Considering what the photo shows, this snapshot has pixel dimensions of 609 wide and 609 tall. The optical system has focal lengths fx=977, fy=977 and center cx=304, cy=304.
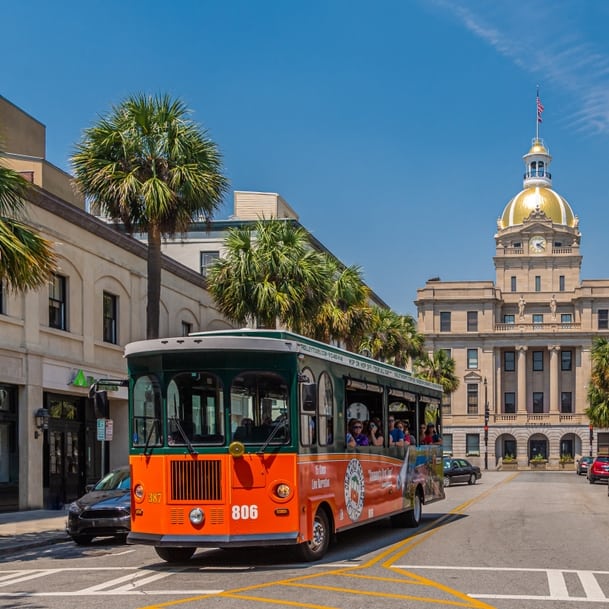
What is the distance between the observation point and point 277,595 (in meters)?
11.0

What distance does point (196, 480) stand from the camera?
13180 mm

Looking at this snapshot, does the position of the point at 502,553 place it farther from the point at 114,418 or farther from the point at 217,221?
the point at 217,221

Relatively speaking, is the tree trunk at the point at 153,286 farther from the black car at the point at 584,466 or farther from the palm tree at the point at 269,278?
the black car at the point at 584,466

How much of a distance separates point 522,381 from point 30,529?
9108 cm

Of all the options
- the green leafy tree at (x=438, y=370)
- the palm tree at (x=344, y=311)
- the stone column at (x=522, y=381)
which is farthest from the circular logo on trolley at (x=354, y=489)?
the stone column at (x=522, y=381)

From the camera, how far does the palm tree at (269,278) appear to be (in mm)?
31438

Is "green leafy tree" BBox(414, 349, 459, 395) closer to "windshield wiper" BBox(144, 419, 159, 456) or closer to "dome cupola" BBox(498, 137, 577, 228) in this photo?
"dome cupola" BBox(498, 137, 577, 228)

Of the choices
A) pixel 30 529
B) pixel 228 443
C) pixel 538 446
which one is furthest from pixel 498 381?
pixel 228 443

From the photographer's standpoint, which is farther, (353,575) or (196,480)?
(196,480)

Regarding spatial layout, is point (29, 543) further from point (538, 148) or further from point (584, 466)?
point (538, 148)

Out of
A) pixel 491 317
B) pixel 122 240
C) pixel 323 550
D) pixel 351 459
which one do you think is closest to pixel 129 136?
pixel 122 240

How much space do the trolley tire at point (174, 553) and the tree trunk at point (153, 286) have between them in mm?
10078

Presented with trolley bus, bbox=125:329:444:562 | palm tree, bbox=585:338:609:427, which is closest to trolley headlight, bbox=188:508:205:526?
trolley bus, bbox=125:329:444:562

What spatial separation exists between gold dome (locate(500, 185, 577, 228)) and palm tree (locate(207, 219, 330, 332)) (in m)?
90.1
